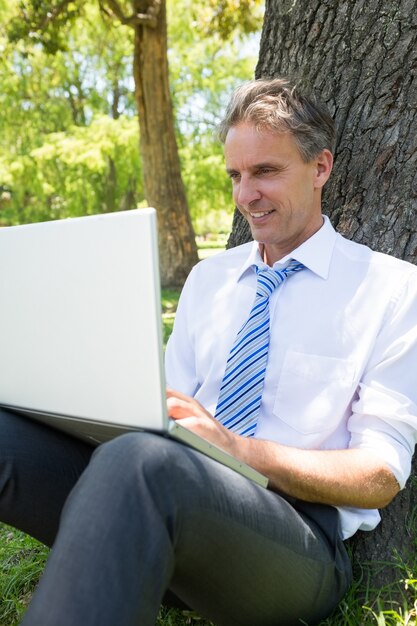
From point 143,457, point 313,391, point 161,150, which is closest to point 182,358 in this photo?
point 313,391

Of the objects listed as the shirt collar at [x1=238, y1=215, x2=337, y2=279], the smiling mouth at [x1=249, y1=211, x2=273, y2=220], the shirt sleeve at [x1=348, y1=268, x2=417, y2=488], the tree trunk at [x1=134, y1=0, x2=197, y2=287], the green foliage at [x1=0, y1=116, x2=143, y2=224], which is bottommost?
the green foliage at [x1=0, y1=116, x2=143, y2=224]

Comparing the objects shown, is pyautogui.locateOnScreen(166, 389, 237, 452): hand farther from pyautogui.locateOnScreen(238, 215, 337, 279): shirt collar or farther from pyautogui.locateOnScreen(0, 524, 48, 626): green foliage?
pyautogui.locateOnScreen(0, 524, 48, 626): green foliage

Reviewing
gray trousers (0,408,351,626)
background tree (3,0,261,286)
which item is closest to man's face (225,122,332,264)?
gray trousers (0,408,351,626)

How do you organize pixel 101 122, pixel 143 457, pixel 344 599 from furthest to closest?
pixel 101 122
pixel 344 599
pixel 143 457

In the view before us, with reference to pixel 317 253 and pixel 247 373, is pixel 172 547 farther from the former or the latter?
pixel 317 253

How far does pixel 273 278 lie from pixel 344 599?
3.05ft

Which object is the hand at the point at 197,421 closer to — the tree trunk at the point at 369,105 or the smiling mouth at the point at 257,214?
the smiling mouth at the point at 257,214

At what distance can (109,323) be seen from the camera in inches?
54.8

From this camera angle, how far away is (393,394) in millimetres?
1811

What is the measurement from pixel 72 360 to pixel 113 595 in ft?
1.61

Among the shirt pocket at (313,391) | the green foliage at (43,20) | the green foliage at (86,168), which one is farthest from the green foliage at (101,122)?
the shirt pocket at (313,391)

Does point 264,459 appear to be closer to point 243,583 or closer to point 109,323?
point 243,583

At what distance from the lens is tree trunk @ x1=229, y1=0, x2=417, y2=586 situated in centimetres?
240

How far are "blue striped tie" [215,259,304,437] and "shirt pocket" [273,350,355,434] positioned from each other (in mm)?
67
